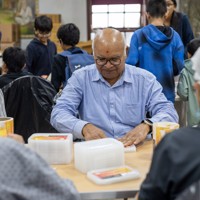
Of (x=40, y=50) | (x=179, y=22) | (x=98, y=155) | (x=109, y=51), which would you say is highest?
(x=179, y=22)

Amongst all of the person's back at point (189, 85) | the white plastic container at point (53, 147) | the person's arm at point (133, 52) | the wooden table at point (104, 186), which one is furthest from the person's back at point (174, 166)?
the person's back at point (189, 85)

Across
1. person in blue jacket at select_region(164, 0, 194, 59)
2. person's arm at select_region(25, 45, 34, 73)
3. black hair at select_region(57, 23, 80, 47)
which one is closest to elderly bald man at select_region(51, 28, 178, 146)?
black hair at select_region(57, 23, 80, 47)

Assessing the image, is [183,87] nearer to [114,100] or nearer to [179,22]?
[179,22]

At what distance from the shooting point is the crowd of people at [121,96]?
41.2 inches

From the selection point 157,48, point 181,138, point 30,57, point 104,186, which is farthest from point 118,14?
point 181,138

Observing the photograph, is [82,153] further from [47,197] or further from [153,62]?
[153,62]

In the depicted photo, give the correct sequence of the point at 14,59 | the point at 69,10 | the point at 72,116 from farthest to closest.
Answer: the point at 69,10 < the point at 14,59 < the point at 72,116

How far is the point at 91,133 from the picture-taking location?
191 cm

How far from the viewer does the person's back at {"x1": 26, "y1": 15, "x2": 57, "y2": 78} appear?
4309mm

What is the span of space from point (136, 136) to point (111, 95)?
38 centimetres

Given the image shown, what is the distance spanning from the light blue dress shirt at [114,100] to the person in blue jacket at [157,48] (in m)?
0.89

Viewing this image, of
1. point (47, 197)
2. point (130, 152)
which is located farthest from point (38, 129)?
point (47, 197)

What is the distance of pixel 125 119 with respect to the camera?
7.17ft

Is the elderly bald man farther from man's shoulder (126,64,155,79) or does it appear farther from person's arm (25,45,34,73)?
person's arm (25,45,34,73)
